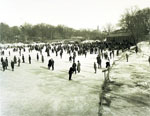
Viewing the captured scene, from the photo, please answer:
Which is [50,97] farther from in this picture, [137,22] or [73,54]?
[137,22]

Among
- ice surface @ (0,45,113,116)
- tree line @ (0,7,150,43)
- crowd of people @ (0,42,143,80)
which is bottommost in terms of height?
ice surface @ (0,45,113,116)

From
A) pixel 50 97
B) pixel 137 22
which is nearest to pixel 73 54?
pixel 50 97

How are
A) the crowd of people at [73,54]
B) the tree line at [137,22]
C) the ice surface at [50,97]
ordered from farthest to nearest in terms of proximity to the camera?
the tree line at [137,22] → the crowd of people at [73,54] → the ice surface at [50,97]

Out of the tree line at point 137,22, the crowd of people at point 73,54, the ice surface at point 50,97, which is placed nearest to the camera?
the ice surface at point 50,97

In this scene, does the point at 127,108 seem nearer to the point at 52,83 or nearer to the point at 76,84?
the point at 76,84

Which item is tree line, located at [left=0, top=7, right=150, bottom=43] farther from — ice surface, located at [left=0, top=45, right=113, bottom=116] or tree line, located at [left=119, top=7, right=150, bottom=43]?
ice surface, located at [left=0, top=45, right=113, bottom=116]

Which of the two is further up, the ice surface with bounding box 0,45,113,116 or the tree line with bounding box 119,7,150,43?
the tree line with bounding box 119,7,150,43

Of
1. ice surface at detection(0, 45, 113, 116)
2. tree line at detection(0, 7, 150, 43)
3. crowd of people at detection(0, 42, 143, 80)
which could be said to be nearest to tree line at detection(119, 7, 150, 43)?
tree line at detection(0, 7, 150, 43)

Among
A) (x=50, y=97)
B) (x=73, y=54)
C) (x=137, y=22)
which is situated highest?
(x=137, y=22)

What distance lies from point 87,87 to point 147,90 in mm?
4181

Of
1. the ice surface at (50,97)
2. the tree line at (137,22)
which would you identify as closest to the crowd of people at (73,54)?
the ice surface at (50,97)

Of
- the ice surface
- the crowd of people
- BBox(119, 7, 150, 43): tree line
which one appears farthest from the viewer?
BBox(119, 7, 150, 43): tree line

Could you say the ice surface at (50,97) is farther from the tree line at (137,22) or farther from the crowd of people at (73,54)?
the tree line at (137,22)

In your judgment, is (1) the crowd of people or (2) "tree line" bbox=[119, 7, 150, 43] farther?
(2) "tree line" bbox=[119, 7, 150, 43]
